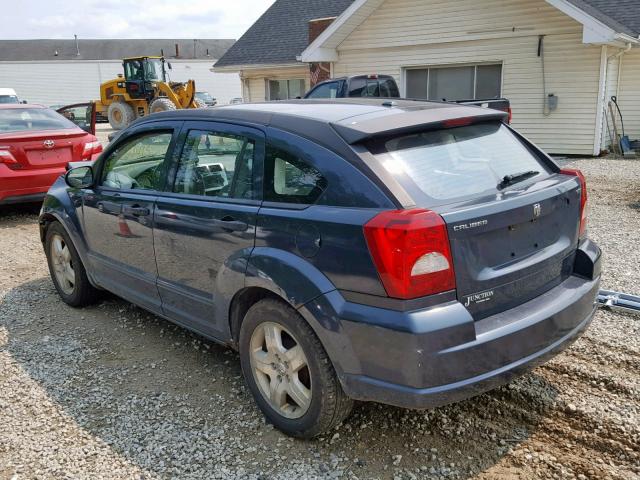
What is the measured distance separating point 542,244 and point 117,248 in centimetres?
286

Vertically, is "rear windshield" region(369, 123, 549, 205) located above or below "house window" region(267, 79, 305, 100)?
below

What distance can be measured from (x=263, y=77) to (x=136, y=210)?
679 inches

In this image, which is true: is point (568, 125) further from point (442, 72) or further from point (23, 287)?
point (23, 287)

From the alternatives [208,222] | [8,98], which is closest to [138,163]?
[208,222]

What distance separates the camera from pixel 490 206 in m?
2.66

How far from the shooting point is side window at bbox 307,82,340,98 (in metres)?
11.2

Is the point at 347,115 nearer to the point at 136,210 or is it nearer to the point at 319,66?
the point at 136,210

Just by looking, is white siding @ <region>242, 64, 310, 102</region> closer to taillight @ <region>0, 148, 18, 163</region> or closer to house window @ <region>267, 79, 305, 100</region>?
house window @ <region>267, 79, 305, 100</region>

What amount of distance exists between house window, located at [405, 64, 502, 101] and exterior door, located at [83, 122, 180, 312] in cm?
1187

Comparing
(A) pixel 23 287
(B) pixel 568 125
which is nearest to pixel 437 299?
(A) pixel 23 287

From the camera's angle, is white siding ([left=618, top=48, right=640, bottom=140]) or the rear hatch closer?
the rear hatch

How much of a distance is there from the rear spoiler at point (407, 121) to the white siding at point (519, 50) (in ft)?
37.8

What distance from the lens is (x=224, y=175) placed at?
11.0ft

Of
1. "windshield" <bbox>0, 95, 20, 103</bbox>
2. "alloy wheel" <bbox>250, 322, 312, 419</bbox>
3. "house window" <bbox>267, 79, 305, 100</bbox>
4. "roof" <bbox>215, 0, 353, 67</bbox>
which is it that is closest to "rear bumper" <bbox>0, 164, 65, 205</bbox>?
"alloy wheel" <bbox>250, 322, 312, 419</bbox>
